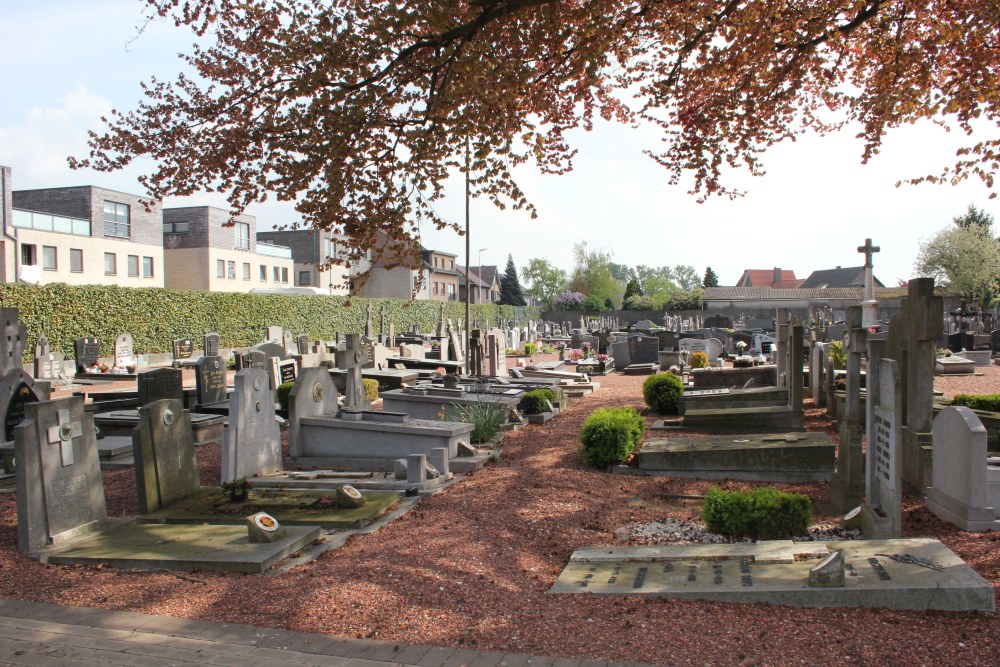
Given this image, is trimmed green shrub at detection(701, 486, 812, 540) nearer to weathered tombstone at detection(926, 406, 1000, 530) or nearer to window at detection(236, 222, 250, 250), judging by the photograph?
weathered tombstone at detection(926, 406, 1000, 530)

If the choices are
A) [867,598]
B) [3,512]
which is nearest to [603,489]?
[867,598]

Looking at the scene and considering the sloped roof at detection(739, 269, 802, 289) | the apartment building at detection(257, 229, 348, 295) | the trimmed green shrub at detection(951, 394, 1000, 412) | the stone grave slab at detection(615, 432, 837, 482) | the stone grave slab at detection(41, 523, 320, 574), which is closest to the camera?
the stone grave slab at detection(41, 523, 320, 574)

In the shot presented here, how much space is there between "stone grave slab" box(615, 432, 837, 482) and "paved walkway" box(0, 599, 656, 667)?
518 centimetres

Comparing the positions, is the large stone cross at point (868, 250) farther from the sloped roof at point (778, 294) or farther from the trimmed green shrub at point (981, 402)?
the sloped roof at point (778, 294)

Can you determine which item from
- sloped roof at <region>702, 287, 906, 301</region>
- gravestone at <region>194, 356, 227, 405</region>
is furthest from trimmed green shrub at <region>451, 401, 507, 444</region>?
sloped roof at <region>702, 287, 906, 301</region>

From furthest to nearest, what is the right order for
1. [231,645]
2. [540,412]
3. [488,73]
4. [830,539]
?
[540,412] → [488,73] → [830,539] → [231,645]

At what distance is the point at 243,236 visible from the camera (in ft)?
181

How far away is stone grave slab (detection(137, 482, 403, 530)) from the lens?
276 inches

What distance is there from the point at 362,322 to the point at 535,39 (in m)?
36.5

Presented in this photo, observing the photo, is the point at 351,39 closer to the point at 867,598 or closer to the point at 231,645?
the point at 231,645

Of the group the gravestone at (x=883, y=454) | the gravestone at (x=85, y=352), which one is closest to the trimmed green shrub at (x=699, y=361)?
the gravestone at (x=883, y=454)

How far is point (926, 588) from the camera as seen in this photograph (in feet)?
13.8

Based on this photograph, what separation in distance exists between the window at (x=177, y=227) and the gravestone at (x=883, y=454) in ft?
173

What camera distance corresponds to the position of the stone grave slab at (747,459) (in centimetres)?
830
